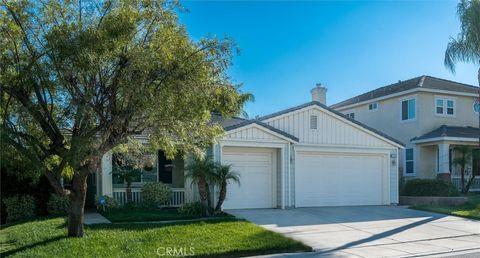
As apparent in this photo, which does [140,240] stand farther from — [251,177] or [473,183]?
[473,183]

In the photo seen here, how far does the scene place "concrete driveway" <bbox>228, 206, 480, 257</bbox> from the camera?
10.5m

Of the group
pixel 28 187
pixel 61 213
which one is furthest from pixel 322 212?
pixel 28 187

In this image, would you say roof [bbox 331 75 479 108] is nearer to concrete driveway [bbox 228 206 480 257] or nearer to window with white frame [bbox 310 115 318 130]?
window with white frame [bbox 310 115 318 130]

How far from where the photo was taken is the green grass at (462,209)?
16372mm

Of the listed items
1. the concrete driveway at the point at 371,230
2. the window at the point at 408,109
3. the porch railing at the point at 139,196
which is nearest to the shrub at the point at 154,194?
the porch railing at the point at 139,196

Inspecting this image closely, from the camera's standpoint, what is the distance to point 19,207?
14844 mm

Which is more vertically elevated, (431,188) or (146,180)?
(146,180)

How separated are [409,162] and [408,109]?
2855 millimetres

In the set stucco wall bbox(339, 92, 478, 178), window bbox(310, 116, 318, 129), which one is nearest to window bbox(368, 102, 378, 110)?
stucco wall bbox(339, 92, 478, 178)

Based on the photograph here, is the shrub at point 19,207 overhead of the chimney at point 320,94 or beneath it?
beneath

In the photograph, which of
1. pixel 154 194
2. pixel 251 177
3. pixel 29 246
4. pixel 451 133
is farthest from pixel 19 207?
pixel 451 133

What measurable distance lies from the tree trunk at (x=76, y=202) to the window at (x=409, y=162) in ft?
63.4

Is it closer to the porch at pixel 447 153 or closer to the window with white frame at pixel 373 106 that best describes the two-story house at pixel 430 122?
the porch at pixel 447 153

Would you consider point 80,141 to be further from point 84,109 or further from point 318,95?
point 318,95
